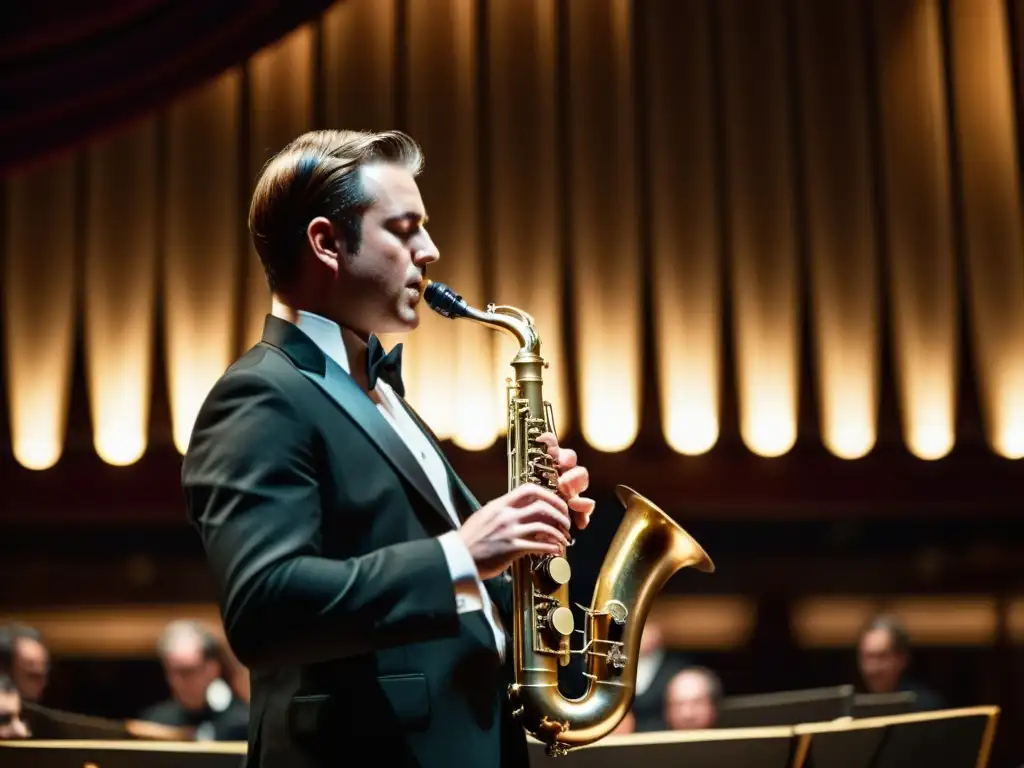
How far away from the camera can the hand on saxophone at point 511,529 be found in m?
1.54

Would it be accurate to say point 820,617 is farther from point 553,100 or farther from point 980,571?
point 553,100

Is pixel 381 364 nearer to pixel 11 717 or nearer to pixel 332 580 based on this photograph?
pixel 332 580

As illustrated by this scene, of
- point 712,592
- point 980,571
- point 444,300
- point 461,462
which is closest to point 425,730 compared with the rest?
point 444,300

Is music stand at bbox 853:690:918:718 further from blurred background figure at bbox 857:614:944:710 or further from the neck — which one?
the neck

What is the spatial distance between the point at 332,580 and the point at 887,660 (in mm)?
3501

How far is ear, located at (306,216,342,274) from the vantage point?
173 centimetres

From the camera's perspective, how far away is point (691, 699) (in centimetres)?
437

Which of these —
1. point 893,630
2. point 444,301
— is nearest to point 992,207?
point 893,630

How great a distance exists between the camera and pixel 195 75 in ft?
15.5

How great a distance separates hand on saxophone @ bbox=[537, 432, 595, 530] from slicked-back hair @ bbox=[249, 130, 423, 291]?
17.7 inches

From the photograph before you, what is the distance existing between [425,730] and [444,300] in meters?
0.66

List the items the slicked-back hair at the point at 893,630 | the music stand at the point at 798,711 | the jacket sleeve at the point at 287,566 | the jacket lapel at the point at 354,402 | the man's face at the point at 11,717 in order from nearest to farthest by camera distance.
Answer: the jacket sleeve at the point at 287,566
the jacket lapel at the point at 354,402
the music stand at the point at 798,711
the man's face at the point at 11,717
the slicked-back hair at the point at 893,630

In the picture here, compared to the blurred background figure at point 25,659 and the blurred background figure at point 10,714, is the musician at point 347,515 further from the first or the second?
the blurred background figure at point 25,659

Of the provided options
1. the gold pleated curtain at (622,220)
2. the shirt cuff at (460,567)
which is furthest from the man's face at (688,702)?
the shirt cuff at (460,567)
